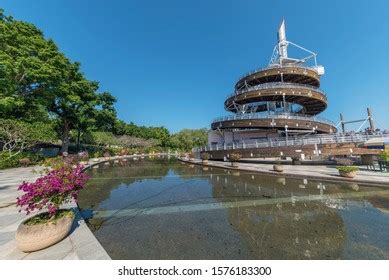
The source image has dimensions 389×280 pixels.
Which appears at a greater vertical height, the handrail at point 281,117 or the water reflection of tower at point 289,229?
the handrail at point 281,117

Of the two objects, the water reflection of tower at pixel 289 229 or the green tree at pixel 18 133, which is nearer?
the water reflection of tower at pixel 289 229

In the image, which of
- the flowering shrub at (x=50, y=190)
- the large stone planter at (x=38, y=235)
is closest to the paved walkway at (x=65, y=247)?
the large stone planter at (x=38, y=235)

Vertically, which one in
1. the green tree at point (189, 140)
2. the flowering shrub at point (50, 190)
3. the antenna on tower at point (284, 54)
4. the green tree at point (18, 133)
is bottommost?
the flowering shrub at point (50, 190)

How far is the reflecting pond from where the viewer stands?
4.81 metres

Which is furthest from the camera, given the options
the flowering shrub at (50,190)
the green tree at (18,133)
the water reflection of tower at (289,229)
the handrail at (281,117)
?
the handrail at (281,117)

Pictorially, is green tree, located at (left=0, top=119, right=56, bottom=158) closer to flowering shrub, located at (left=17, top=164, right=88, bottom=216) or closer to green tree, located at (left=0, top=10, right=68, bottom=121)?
green tree, located at (left=0, top=10, right=68, bottom=121)

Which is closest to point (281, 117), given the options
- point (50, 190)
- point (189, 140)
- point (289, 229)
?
point (289, 229)

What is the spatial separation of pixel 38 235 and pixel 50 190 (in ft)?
3.41

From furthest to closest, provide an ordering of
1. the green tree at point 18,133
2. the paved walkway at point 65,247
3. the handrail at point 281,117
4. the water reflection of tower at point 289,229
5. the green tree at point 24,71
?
the handrail at point 281,117
the green tree at point 24,71
the green tree at point 18,133
the water reflection of tower at point 289,229
the paved walkway at point 65,247

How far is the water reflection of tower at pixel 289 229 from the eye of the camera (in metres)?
4.75

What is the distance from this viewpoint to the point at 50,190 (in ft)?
15.3

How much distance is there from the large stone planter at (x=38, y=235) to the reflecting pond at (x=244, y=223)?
1285 millimetres

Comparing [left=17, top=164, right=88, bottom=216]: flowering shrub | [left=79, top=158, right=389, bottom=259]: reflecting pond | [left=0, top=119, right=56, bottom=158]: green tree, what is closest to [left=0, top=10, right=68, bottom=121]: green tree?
[left=0, top=119, right=56, bottom=158]: green tree

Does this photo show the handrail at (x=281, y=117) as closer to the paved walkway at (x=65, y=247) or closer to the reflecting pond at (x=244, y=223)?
the reflecting pond at (x=244, y=223)
